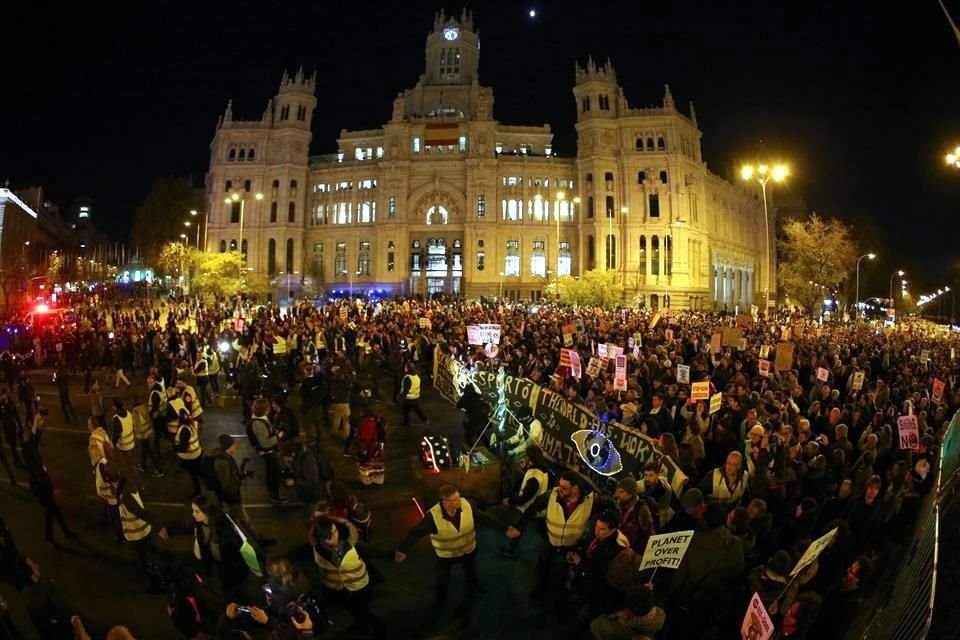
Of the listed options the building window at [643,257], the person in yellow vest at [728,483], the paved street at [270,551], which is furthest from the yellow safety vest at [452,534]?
the building window at [643,257]

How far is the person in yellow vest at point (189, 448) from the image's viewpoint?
1003 centimetres

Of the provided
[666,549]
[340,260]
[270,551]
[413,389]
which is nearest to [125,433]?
[270,551]

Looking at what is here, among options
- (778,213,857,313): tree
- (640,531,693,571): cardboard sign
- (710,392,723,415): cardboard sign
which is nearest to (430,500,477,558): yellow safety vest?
(640,531,693,571): cardboard sign

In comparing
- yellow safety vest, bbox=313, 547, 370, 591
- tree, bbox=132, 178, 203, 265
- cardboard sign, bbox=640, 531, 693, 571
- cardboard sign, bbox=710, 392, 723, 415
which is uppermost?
tree, bbox=132, 178, 203, 265

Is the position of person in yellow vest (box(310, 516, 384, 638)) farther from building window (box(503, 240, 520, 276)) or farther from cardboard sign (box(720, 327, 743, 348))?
building window (box(503, 240, 520, 276))

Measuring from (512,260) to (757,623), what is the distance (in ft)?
235

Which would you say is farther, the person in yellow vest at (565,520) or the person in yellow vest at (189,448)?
the person in yellow vest at (189,448)

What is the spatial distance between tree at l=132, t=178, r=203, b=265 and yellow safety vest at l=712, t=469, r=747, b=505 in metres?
82.8

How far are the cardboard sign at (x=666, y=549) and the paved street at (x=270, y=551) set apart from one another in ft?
6.58

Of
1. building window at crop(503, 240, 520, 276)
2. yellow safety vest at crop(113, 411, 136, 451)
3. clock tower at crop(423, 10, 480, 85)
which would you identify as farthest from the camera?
clock tower at crop(423, 10, 480, 85)

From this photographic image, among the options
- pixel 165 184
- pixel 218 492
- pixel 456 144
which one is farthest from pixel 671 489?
pixel 165 184

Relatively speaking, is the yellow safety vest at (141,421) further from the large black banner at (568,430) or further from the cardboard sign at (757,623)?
the cardboard sign at (757,623)

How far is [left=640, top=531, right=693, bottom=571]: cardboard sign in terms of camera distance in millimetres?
5230

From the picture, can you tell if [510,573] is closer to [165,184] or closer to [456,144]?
[456,144]
